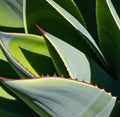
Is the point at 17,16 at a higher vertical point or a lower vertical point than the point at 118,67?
higher

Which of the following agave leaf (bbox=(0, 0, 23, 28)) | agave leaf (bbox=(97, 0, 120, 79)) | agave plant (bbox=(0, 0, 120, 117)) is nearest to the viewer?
agave plant (bbox=(0, 0, 120, 117))

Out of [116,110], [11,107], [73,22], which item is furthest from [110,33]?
[11,107]

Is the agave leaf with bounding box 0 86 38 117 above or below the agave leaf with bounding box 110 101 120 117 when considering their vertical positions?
above

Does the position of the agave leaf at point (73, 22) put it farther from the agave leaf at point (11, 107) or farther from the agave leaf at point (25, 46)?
the agave leaf at point (11, 107)

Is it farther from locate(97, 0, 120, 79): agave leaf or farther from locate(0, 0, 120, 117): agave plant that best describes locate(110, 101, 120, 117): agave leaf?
locate(97, 0, 120, 79): agave leaf

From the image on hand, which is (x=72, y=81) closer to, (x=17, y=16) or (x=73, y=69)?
(x=73, y=69)

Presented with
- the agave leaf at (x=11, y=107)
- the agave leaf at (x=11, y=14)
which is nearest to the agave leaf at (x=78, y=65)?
the agave leaf at (x=11, y=107)

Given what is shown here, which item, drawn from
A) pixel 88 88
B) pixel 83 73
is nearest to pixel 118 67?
pixel 83 73

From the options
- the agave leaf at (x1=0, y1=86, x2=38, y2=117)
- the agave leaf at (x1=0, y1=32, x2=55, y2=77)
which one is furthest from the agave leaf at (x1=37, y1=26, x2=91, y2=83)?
the agave leaf at (x1=0, y1=86, x2=38, y2=117)
